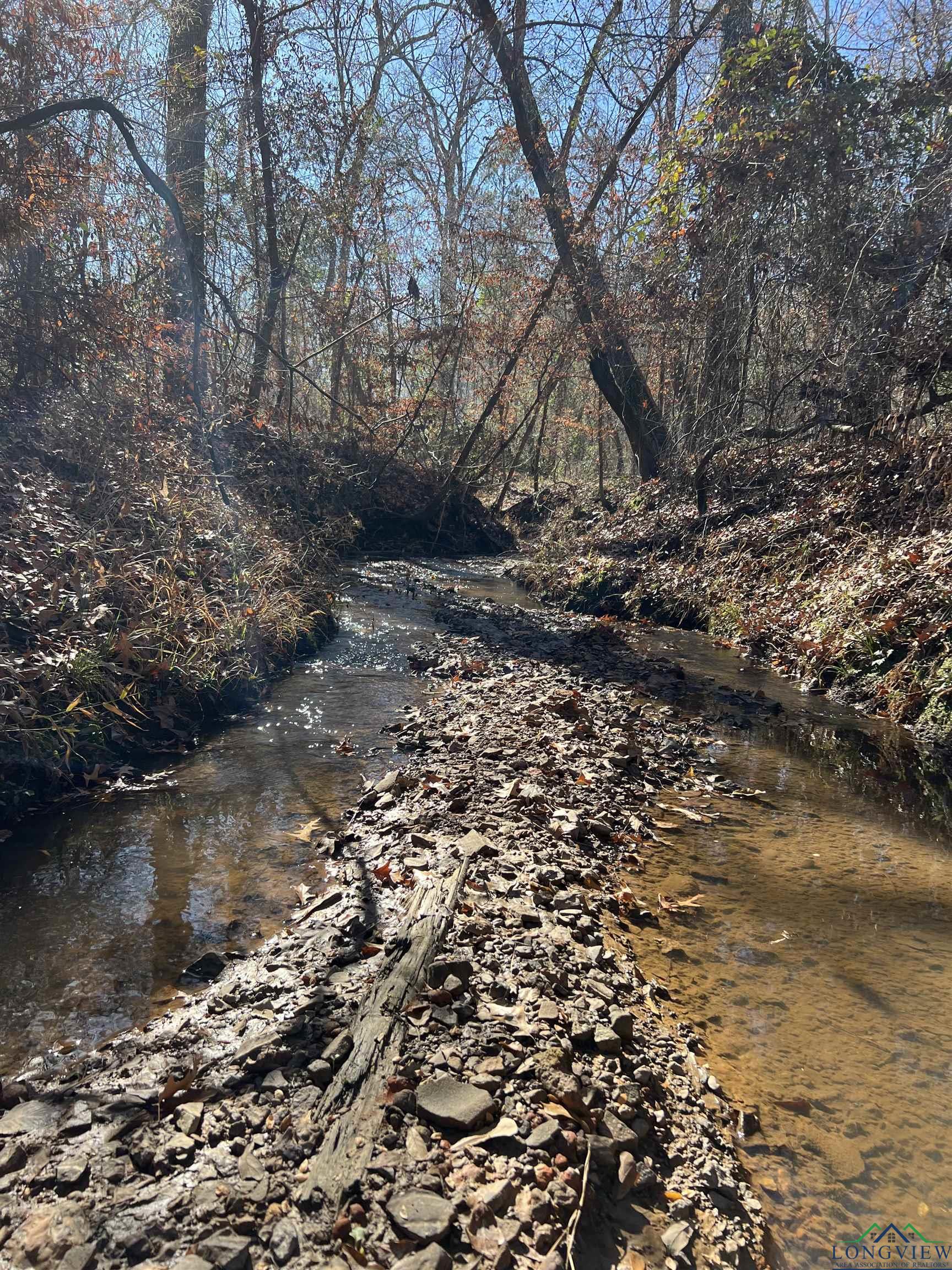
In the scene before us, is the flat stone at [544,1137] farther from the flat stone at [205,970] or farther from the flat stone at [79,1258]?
the flat stone at [205,970]

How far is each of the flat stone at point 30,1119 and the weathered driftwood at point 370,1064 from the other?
0.85 m

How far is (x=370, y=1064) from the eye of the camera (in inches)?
94.5

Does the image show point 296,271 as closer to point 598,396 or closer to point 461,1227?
point 598,396

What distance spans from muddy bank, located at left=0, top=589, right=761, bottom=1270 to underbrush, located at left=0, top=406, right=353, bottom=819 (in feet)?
8.49

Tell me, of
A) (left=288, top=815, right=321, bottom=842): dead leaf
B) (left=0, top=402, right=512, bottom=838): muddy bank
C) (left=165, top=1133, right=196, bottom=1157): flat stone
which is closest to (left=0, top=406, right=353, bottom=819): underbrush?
(left=0, top=402, right=512, bottom=838): muddy bank

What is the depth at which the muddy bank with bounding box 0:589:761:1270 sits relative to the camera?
190 centimetres

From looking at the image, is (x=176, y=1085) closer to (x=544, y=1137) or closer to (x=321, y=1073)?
(x=321, y=1073)

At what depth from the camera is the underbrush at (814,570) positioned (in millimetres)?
7121

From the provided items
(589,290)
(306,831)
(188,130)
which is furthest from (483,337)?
(306,831)

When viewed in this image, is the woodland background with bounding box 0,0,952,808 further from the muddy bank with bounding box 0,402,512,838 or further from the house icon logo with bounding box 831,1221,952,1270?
the house icon logo with bounding box 831,1221,952,1270

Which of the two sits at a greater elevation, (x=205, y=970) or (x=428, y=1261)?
(x=428, y=1261)

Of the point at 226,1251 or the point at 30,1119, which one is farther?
the point at 30,1119

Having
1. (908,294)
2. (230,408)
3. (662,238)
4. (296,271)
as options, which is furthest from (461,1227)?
(296,271)

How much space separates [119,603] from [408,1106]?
5312 mm
